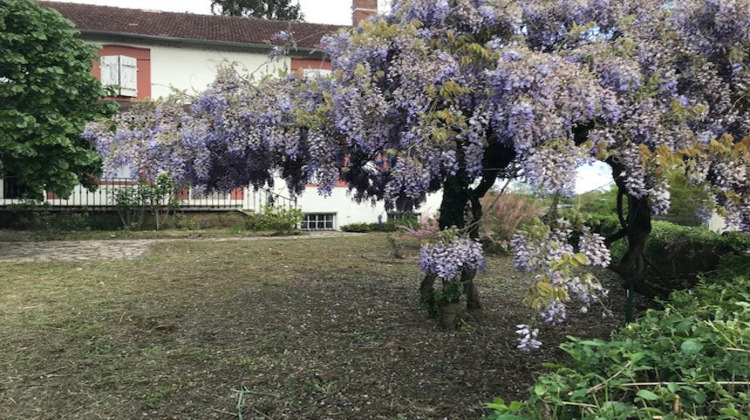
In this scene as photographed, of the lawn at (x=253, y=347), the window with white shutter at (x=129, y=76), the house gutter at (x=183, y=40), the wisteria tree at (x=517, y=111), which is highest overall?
the house gutter at (x=183, y=40)

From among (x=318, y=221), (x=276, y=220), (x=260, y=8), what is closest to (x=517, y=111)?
(x=276, y=220)

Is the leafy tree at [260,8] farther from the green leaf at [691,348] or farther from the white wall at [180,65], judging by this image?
the green leaf at [691,348]

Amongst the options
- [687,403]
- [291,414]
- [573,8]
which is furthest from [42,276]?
[687,403]

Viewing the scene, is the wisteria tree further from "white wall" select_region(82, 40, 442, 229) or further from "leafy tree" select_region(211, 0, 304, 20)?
"leafy tree" select_region(211, 0, 304, 20)

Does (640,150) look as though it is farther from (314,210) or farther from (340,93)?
(314,210)

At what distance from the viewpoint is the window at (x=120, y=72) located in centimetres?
1516

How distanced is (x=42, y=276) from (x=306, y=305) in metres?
4.39

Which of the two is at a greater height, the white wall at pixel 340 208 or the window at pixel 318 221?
the white wall at pixel 340 208

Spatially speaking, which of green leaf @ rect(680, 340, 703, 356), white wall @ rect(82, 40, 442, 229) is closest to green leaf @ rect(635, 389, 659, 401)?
green leaf @ rect(680, 340, 703, 356)

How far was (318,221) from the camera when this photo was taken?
16156 millimetres

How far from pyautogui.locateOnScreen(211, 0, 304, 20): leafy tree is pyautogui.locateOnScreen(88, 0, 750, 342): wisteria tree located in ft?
82.9

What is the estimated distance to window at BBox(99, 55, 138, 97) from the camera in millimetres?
15164

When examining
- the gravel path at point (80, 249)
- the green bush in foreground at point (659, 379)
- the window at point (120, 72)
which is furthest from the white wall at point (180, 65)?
the green bush in foreground at point (659, 379)

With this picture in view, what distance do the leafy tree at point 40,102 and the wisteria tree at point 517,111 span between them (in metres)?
6.67
